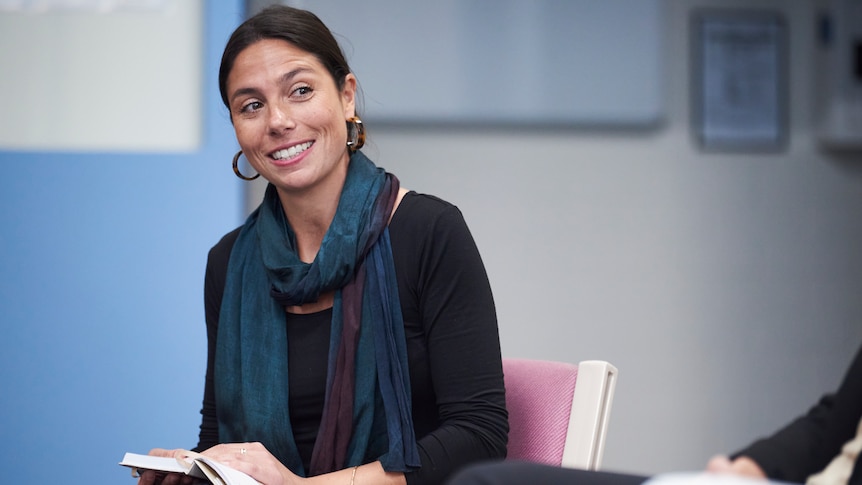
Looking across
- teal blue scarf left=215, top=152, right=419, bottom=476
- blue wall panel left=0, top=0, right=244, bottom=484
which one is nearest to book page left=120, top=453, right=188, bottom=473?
teal blue scarf left=215, top=152, right=419, bottom=476

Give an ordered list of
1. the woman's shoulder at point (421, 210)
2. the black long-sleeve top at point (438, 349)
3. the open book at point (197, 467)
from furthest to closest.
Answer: the woman's shoulder at point (421, 210)
the black long-sleeve top at point (438, 349)
the open book at point (197, 467)

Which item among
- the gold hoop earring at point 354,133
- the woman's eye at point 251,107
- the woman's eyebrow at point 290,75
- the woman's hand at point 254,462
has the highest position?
the woman's eyebrow at point 290,75

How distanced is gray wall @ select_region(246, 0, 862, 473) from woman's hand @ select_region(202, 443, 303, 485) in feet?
6.94

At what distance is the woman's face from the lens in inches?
72.6

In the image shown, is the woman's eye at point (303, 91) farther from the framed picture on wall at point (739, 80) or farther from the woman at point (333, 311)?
the framed picture on wall at point (739, 80)

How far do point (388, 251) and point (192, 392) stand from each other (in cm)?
138

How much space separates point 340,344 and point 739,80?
2.50 m

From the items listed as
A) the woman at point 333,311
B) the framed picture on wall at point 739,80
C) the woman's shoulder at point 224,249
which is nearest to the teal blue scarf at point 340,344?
the woman at point 333,311

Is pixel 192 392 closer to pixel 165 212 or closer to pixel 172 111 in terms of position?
pixel 165 212

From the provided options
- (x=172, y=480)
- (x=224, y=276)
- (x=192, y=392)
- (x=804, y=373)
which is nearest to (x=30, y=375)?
(x=192, y=392)

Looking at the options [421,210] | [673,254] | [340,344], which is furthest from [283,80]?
[673,254]

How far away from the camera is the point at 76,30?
2957 mm

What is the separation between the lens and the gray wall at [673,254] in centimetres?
367

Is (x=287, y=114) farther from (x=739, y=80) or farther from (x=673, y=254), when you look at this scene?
(x=739, y=80)
